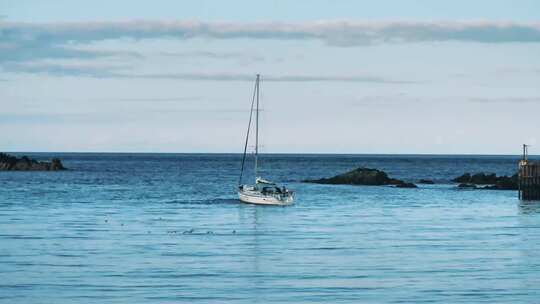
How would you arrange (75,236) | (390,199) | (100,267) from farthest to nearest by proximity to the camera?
(390,199), (75,236), (100,267)

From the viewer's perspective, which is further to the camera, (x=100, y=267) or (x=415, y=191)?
(x=415, y=191)

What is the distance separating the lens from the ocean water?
3500 cm

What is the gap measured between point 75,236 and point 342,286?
861 inches

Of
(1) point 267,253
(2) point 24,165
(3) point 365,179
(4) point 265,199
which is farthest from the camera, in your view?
(2) point 24,165

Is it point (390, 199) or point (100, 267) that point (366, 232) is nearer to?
point (100, 267)

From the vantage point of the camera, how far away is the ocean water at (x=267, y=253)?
35.0 meters

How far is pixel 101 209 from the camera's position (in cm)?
7788

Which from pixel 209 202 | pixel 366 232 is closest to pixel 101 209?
pixel 209 202

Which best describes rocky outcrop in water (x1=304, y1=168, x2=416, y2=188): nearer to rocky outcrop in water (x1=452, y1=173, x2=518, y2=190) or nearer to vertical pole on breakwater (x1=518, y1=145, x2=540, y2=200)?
rocky outcrop in water (x1=452, y1=173, x2=518, y2=190)

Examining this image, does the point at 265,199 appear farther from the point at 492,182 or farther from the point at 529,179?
the point at 492,182

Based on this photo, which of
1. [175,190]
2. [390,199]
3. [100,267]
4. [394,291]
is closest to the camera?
[394,291]

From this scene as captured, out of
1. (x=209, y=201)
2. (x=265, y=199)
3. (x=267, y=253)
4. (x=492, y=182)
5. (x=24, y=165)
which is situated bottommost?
(x=267, y=253)

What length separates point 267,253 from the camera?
47.2 m

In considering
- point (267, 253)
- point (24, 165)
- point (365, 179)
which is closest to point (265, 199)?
point (267, 253)
